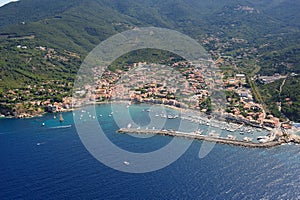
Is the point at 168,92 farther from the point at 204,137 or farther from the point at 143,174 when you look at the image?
the point at 143,174

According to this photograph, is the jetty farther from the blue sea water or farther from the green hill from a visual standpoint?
the green hill

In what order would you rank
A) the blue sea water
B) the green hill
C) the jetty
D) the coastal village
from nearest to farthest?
1. the blue sea water
2. the jetty
3. the coastal village
4. the green hill

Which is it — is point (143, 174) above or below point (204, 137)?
below

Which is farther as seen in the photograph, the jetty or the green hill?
the green hill

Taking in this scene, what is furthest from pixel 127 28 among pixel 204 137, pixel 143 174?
pixel 143 174

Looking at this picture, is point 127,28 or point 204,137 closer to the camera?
point 204,137

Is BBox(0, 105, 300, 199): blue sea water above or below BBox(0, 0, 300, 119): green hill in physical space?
below

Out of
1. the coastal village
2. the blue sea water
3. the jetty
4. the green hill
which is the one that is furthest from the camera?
the green hill

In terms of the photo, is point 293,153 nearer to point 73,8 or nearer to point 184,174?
point 184,174

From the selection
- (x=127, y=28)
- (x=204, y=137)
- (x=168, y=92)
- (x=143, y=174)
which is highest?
(x=127, y=28)

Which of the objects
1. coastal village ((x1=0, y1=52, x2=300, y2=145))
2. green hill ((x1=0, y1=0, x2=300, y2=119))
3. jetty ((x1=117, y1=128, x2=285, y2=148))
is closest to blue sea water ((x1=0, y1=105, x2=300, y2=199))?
jetty ((x1=117, y1=128, x2=285, y2=148))
